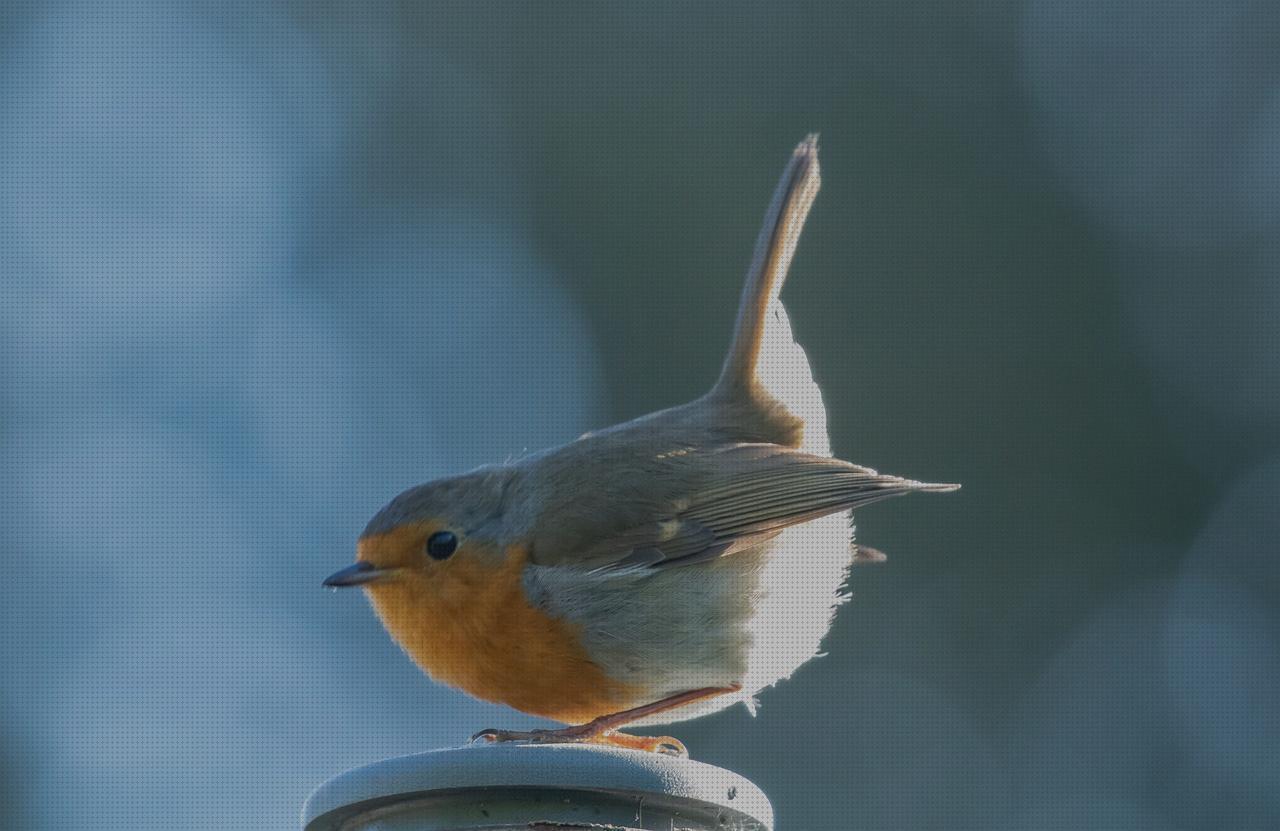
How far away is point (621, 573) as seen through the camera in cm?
409

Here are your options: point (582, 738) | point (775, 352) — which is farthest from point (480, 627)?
point (775, 352)

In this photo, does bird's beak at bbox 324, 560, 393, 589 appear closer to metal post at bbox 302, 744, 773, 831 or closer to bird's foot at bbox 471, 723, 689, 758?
bird's foot at bbox 471, 723, 689, 758

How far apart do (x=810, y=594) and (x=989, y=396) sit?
3.51 metres

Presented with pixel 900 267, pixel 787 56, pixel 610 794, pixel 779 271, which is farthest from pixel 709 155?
pixel 610 794

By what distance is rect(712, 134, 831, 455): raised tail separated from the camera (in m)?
5.02

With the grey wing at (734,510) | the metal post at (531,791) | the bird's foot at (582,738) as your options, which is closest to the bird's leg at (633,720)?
the bird's foot at (582,738)

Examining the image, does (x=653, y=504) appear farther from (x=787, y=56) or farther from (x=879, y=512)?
(x=787, y=56)

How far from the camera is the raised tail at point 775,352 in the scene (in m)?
5.02

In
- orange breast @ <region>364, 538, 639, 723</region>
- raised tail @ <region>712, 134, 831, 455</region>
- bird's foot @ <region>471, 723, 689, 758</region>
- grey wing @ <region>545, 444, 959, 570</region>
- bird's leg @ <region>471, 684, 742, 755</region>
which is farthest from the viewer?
raised tail @ <region>712, 134, 831, 455</region>

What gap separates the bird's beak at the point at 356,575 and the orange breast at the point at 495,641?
0.04 m

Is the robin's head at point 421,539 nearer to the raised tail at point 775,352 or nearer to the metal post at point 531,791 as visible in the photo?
the raised tail at point 775,352

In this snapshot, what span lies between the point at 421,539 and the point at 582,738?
0.76m

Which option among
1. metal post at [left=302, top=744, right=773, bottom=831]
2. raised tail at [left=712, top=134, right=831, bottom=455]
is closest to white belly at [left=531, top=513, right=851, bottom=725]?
raised tail at [left=712, top=134, right=831, bottom=455]

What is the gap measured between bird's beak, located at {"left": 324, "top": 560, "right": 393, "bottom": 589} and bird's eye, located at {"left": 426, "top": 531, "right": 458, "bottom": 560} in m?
0.12
